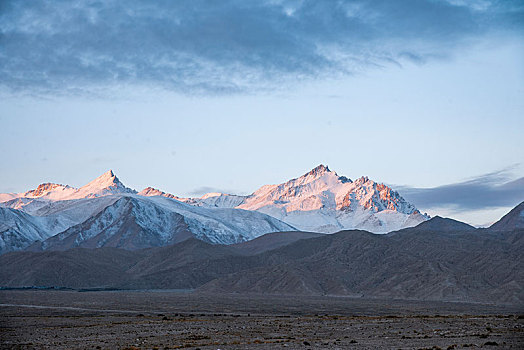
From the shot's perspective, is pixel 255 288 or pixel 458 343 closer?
pixel 458 343

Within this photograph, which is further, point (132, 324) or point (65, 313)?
point (65, 313)

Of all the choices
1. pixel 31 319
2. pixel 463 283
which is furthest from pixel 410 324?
pixel 463 283

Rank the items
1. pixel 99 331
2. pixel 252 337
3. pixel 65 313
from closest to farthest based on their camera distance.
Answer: pixel 252 337 < pixel 99 331 < pixel 65 313

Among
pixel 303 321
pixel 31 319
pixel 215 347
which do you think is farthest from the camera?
pixel 31 319

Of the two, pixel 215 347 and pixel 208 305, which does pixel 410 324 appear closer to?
pixel 215 347

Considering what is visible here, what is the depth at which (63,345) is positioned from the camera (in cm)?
5781

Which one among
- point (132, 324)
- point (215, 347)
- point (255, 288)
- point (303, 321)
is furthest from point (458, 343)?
point (255, 288)

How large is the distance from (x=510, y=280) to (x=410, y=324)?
96847mm

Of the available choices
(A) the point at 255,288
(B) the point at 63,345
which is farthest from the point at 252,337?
(A) the point at 255,288

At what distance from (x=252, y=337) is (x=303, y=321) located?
24539 millimetres

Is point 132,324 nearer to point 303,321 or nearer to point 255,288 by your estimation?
point 303,321

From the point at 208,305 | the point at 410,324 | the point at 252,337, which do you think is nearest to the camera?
the point at 252,337

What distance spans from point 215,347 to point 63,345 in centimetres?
1314

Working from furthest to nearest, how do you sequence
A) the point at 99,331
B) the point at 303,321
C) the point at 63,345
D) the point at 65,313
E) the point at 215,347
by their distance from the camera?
the point at 65,313 < the point at 303,321 < the point at 99,331 < the point at 63,345 < the point at 215,347
